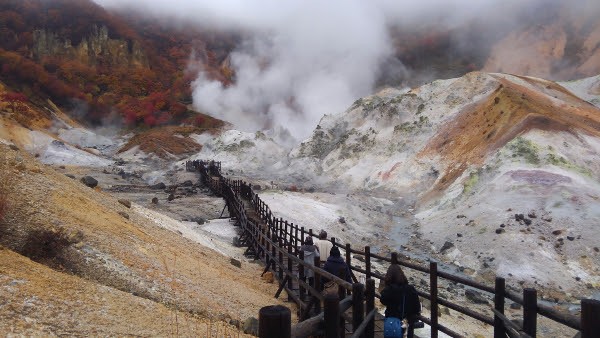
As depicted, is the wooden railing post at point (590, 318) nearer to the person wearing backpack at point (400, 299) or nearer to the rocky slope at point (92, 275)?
the person wearing backpack at point (400, 299)

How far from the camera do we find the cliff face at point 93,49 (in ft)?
297

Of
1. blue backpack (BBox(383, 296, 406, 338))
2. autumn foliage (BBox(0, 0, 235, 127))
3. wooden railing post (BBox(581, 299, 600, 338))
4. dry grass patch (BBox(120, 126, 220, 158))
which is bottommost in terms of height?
blue backpack (BBox(383, 296, 406, 338))

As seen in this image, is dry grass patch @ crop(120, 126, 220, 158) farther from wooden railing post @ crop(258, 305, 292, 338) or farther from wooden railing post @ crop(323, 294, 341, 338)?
wooden railing post @ crop(258, 305, 292, 338)

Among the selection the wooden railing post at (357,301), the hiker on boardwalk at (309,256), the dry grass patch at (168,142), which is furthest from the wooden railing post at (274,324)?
the dry grass patch at (168,142)

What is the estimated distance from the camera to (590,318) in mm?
3139

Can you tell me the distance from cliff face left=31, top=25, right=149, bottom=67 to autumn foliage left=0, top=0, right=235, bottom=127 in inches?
7.2

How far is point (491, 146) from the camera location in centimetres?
2648

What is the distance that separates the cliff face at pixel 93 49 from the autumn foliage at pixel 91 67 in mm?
182

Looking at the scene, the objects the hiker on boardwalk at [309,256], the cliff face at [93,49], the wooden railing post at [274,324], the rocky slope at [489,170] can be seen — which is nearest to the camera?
the wooden railing post at [274,324]

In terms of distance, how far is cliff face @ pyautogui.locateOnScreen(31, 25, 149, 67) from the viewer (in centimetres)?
9038

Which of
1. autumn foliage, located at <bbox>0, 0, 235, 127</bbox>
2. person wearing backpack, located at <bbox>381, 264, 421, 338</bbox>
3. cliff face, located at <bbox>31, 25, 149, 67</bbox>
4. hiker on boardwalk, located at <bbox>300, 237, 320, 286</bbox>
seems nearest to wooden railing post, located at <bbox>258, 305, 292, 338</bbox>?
person wearing backpack, located at <bbox>381, 264, 421, 338</bbox>

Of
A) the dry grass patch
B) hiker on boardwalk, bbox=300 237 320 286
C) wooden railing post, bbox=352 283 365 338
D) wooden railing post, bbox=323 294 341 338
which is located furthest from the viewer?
the dry grass patch

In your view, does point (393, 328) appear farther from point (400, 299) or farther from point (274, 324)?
point (274, 324)

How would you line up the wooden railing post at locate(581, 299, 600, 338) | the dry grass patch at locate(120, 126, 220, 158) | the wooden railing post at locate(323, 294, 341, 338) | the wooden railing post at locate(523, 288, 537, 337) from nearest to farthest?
the wooden railing post at locate(581, 299, 600, 338)
the wooden railing post at locate(323, 294, 341, 338)
the wooden railing post at locate(523, 288, 537, 337)
the dry grass patch at locate(120, 126, 220, 158)
